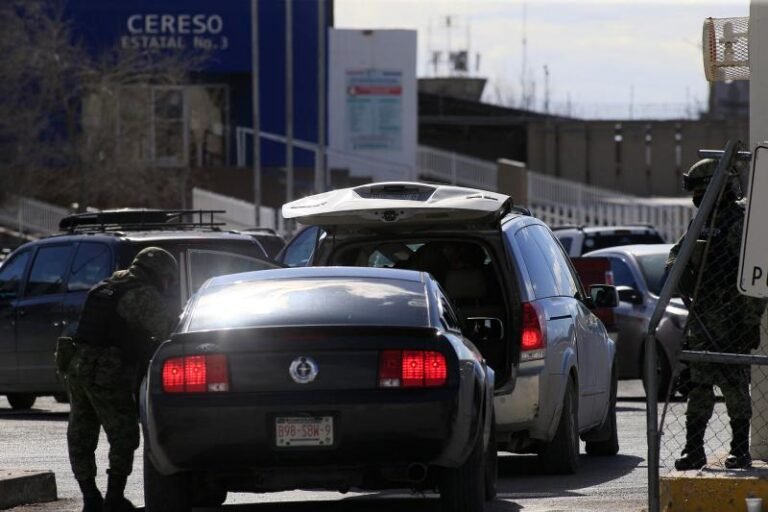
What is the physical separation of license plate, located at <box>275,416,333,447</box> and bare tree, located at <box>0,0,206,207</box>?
35716 mm

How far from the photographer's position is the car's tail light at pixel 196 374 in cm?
891

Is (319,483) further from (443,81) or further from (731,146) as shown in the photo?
(443,81)

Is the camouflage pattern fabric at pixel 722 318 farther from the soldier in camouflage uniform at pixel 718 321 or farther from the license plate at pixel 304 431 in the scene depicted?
the license plate at pixel 304 431

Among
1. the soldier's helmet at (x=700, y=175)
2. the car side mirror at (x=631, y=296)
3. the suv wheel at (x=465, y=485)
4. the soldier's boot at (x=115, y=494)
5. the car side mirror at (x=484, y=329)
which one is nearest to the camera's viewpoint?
the suv wheel at (x=465, y=485)

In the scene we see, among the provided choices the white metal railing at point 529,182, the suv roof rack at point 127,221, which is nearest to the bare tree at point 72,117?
the white metal railing at point 529,182

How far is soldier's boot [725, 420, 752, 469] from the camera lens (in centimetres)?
967

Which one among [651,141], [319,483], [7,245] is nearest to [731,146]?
[319,483]

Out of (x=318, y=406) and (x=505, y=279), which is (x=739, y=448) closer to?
(x=505, y=279)

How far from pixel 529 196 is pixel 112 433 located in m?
39.7

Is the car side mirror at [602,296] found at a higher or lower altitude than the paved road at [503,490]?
higher

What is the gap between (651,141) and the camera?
199 ft

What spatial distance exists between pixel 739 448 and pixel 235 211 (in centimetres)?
3408

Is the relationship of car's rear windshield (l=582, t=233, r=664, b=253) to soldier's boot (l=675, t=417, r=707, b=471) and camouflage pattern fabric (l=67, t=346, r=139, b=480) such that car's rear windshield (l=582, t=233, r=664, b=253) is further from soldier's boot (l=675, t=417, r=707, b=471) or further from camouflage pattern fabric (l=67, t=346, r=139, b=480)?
camouflage pattern fabric (l=67, t=346, r=139, b=480)

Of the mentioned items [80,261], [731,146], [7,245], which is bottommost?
[7,245]
